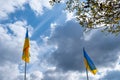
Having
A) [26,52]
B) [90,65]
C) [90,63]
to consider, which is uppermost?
[90,63]

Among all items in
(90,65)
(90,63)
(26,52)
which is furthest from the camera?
(90,63)

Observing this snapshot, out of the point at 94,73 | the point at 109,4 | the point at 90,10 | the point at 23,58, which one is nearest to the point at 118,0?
the point at 109,4

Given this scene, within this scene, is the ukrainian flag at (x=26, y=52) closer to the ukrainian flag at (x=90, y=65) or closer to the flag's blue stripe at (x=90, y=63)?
the ukrainian flag at (x=90, y=65)

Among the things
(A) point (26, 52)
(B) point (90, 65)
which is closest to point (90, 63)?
(B) point (90, 65)

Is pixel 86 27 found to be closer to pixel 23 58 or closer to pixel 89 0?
pixel 89 0

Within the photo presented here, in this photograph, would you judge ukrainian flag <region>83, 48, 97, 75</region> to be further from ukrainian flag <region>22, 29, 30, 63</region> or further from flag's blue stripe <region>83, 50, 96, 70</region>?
ukrainian flag <region>22, 29, 30, 63</region>

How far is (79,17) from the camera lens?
2270 centimetres

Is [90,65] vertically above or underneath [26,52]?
above

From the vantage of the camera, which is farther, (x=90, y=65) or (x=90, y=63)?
(x=90, y=63)

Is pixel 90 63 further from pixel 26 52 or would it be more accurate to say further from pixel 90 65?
pixel 26 52

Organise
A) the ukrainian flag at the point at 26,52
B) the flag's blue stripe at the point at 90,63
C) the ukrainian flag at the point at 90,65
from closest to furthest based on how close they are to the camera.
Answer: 1. the ukrainian flag at the point at 26,52
2. the ukrainian flag at the point at 90,65
3. the flag's blue stripe at the point at 90,63

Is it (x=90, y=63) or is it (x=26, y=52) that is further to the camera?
(x=90, y=63)

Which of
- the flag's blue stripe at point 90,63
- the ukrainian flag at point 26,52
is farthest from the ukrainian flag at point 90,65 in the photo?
the ukrainian flag at point 26,52

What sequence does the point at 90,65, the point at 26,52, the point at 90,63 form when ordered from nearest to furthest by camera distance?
the point at 26,52
the point at 90,65
the point at 90,63
